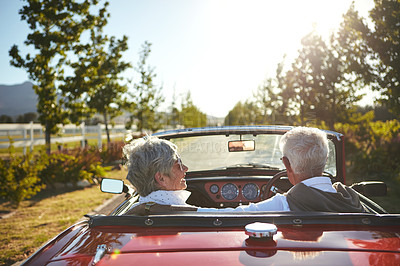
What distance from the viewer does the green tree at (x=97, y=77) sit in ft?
39.4

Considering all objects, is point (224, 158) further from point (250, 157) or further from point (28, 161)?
point (28, 161)

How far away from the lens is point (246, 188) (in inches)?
168

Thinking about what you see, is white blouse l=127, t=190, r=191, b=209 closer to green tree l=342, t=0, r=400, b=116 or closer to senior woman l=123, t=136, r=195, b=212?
senior woman l=123, t=136, r=195, b=212

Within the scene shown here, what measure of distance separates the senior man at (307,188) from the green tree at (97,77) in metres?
10.4

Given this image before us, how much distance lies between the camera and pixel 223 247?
61.6 inches

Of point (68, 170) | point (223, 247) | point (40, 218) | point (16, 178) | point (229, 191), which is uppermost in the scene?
point (223, 247)

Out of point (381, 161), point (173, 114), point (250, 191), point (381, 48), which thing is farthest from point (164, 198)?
point (173, 114)

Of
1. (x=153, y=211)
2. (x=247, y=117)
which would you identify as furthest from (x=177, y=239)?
(x=247, y=117)

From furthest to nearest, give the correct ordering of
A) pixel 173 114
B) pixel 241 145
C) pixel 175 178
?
1. pixel 173 114
2. pixel 241 145
3. pixel 175 178

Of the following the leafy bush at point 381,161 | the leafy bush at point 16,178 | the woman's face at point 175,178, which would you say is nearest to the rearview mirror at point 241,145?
the woman's face at point 175,178

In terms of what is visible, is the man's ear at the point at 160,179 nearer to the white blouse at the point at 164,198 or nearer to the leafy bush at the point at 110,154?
the white blouse at the point at 164,198

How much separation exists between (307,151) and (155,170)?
3.13 feet

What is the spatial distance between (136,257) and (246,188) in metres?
2.88

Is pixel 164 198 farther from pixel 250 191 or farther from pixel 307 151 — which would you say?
pixel 250 191
